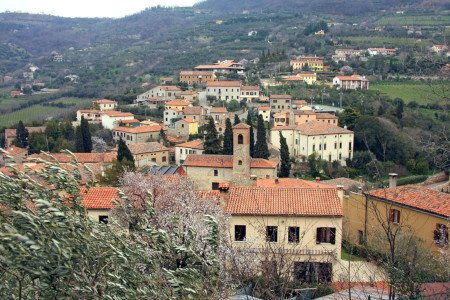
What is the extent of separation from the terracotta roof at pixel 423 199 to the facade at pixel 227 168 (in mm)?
11951

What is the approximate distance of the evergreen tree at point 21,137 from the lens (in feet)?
154

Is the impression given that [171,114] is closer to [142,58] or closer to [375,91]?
[375,91]

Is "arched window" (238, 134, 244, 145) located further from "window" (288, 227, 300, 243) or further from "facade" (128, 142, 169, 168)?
"facade" (128, 142, 169, 168)

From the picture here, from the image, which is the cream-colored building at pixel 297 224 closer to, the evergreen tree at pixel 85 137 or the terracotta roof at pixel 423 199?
the terracotta roof at pixel 423 199

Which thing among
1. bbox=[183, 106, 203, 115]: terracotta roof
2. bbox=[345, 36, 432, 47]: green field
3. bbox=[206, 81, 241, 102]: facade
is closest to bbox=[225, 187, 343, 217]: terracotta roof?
bbox=[183, 106, 203, 115]: terracotta roof

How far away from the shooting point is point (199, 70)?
278 feet

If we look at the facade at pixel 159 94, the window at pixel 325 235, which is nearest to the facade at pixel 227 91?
the facade at pixel 159 94

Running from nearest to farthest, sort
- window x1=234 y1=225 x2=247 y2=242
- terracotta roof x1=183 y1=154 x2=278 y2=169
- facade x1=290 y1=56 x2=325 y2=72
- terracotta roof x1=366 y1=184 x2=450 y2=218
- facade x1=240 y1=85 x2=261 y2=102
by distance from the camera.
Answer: window x1=234 y1=225 x2=247 y2=242, terracotta roof x1=366 y1=184 x2=450 y2=218, terracotta roof x1=183 y1=154 x2=278 y2=169, facade x1=240 y1=85 x2=261 y2=102, facade x1=290 y1=56 x2=325 y2=72

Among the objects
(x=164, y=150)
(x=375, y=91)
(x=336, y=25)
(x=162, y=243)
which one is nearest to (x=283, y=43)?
(x=336, y=25)

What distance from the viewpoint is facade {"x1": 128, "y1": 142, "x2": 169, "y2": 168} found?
41844mm

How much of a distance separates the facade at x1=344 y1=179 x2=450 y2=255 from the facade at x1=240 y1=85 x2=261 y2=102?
46.6m

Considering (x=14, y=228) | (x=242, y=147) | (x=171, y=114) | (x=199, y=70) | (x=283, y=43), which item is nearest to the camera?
(x=14, y=228)

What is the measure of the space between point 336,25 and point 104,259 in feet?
404

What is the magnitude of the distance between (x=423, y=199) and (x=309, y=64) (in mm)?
64752
